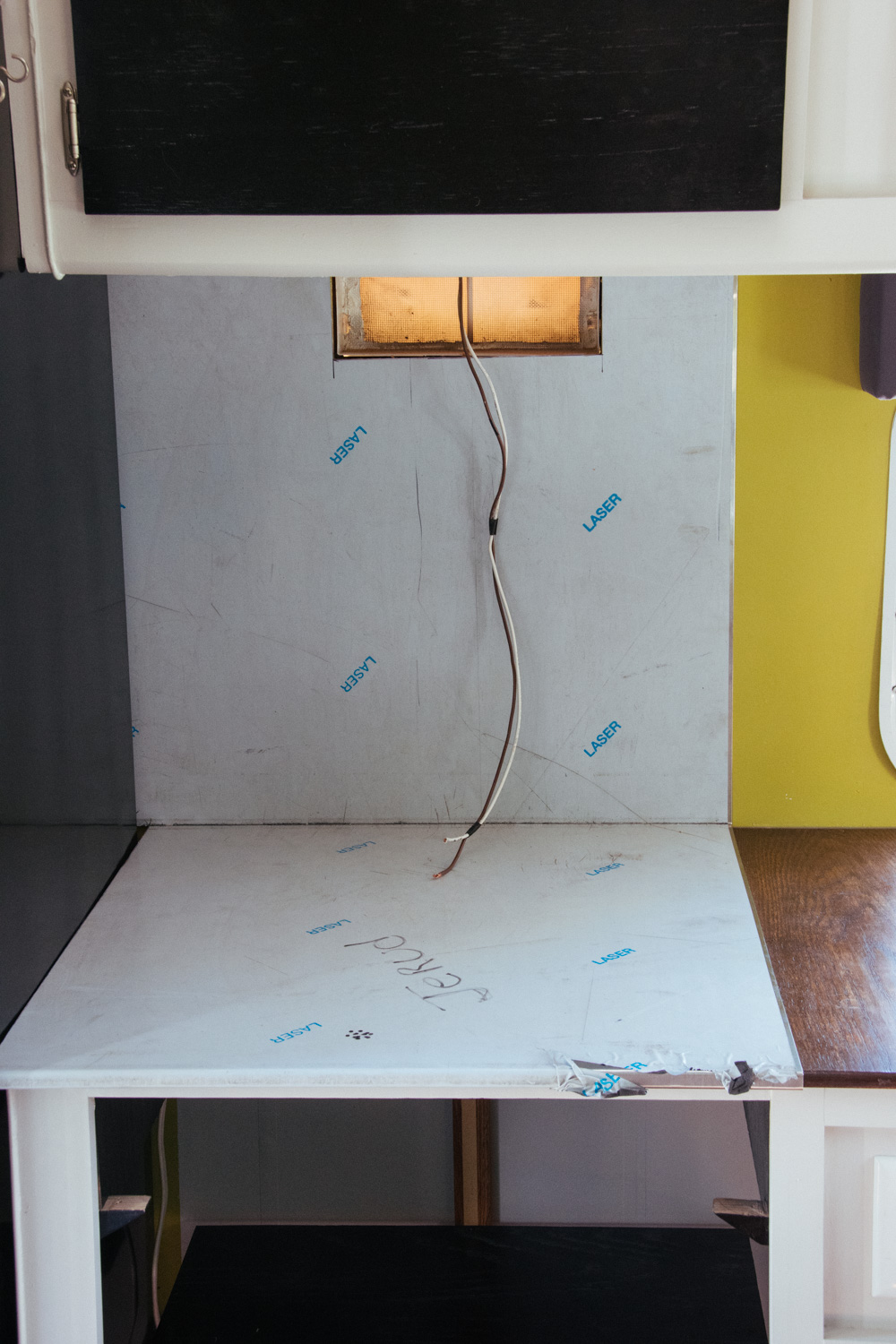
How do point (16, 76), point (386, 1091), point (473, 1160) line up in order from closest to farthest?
1. point (16, 76)
2. point (386, 1091)
3. point (473, 1160)

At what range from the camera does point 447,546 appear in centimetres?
174

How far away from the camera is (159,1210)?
1599mm

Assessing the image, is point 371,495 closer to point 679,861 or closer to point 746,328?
point 746,328

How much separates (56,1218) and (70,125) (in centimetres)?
105

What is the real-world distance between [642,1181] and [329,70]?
70.5 inches

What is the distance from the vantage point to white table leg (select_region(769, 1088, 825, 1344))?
109 cm

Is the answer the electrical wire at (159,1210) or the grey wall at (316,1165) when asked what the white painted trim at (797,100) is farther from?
the grey wall at (316,1165)

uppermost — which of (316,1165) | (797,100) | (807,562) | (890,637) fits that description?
(797,100)

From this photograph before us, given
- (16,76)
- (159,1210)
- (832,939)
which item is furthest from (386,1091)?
(16,76)

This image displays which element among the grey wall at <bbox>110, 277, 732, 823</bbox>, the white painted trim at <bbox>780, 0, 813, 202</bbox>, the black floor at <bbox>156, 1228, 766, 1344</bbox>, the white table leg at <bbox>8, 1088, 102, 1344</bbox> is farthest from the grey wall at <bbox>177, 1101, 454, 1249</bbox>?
the white painted trim at <bbox>780, 0, 813, 202</bbox>

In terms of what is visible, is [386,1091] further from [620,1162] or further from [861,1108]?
[620,1162]

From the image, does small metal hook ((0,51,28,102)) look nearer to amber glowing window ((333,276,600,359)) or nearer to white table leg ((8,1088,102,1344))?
amber glowing window ((333,276,600,359))

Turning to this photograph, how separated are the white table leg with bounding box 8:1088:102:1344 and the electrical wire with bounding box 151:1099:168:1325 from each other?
35cm

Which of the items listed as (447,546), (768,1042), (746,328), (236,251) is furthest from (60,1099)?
(746,328)
